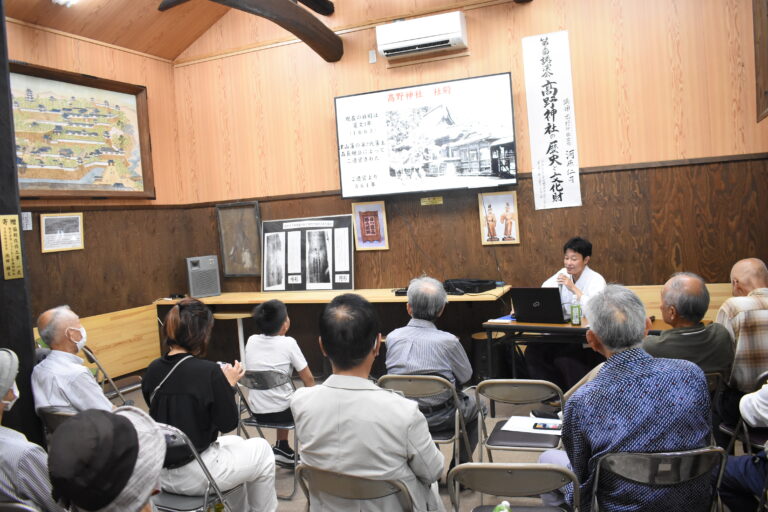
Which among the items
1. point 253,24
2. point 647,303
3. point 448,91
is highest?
point 253,24

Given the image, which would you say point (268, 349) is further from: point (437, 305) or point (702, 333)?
point (702, 333)

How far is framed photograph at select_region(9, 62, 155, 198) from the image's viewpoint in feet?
17.2

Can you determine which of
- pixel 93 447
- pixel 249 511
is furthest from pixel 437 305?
pixel 93 447

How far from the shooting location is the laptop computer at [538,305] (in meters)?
4.14

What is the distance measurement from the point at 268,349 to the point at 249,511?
100 centimetres

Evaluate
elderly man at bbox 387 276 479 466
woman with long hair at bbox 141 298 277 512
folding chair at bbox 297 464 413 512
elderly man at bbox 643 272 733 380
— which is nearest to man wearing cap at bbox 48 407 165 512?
folding chair at bbox 297 464 413 512

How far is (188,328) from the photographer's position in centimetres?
271

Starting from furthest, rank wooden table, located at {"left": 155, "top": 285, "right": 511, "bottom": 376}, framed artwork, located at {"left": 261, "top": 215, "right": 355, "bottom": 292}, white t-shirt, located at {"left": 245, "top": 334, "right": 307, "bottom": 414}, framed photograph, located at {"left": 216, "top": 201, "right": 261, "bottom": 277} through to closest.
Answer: framed photograph, located at {"left": 216, "top": 201, "right": 261, "bottom": 277} → framed artwork, located at {"left": 261, "top": 215, "right": 355, "bottom": 292} → wooden table, located at {"left": 155, "top": 285, "right": 511, "bottom": 376} → white t-shirt, located at {"left": 245, "top": 334, "right": 307, "bottom": 414}

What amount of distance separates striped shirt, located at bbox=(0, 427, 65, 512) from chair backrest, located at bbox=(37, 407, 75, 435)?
2.65 feet

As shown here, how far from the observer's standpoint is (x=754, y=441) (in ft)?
8.75

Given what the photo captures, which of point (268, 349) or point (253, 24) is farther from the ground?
point (253, 24)

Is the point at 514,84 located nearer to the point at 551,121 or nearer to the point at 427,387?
the point at 551,121

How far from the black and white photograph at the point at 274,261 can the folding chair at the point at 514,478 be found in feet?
15.1

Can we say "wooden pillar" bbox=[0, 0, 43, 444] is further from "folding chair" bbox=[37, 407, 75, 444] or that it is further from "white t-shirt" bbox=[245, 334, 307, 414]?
"white t-shirt" bbox=[245, 334, 307, 414]
